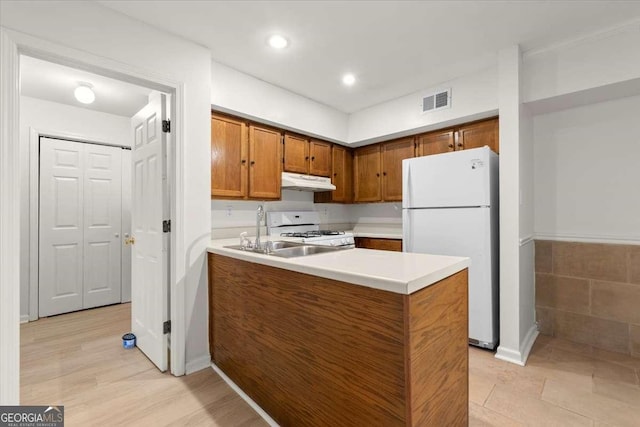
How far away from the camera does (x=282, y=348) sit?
62.8 inches

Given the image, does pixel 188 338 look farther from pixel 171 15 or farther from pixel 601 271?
pixel 601 271

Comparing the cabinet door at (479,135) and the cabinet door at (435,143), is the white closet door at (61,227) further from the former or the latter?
the cabinet door at (479,135)

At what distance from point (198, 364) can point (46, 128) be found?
330cm

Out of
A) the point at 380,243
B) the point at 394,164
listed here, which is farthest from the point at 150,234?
the point at 394,164

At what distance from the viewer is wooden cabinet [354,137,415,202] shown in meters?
3.71

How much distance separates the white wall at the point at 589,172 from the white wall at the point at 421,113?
0.65 m

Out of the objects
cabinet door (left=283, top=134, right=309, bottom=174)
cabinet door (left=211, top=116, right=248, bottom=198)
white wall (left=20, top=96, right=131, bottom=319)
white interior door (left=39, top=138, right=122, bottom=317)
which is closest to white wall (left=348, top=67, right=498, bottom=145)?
cabinet door (left=283, top=134, right=309, bottom=174)

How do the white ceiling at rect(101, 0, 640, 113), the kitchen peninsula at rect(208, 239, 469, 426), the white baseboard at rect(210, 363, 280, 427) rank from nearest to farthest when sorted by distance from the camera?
the kitchen peninsula at rect(208, 239, 469, 426)
the white baseboard at rect(210, 363, 280, 427)
the white ceiling at rect(101, 0, 640, 113)

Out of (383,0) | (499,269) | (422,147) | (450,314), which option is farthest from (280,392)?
(422,147)

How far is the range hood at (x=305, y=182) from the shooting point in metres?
3.33

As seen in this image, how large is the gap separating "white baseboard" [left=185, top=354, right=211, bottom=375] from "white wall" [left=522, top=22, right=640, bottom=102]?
337 cm

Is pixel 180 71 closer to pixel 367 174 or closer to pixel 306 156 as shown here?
pixel 306 156

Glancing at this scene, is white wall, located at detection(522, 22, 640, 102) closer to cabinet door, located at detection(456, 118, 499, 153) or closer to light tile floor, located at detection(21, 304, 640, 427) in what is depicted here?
cabinet door, located at detection(456, 118, 499, 153)

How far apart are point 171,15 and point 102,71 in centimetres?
58
